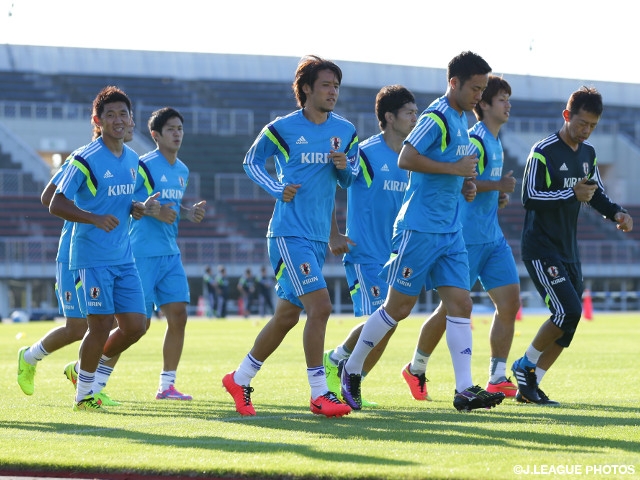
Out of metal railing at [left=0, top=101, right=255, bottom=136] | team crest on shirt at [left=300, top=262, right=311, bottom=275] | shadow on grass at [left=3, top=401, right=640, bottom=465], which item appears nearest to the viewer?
shadow on grass at [left=3, top=401, right=640, bottom=465]

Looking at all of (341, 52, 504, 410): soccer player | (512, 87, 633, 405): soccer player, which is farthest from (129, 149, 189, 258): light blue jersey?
(512, 87, 633, 405): soccer player

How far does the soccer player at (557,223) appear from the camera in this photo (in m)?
8.55

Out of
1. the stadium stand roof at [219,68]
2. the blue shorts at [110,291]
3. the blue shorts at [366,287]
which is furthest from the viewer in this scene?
the stadium stand roof at [219,68]

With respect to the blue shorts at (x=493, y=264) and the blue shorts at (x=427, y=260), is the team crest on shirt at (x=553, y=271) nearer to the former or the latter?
the blue shorts at (x=493, y=264)

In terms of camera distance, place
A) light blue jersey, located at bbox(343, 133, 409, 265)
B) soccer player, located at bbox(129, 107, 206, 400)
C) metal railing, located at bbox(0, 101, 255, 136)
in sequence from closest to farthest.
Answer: light blue jersey, located at bbox(343, 133, 409, 265) → soccer player, located at bbox(129, 107, 206, 400) → metal railing, located at bbox(0, 101, 255, 136)

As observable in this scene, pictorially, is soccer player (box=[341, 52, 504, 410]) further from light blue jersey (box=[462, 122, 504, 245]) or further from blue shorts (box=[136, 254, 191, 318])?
blue shorts (box=[136, 254, 191, 318])

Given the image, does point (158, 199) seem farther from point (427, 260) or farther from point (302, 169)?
point (427, 260)

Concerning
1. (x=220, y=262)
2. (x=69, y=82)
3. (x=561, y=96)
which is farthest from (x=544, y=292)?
(x=561, y=96)

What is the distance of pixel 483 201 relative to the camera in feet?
30.2

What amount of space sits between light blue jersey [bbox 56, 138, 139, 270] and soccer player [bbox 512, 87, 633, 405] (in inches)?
117

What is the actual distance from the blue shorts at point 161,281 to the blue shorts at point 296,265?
2489mm

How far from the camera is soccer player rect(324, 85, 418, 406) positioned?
9.02 metres

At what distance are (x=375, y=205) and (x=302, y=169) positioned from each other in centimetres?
165

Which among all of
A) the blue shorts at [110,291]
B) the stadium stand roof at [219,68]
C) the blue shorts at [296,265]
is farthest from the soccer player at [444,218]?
the stadium stand roof at [219,68]
